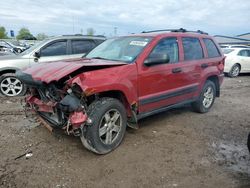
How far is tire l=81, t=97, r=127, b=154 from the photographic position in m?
3.62

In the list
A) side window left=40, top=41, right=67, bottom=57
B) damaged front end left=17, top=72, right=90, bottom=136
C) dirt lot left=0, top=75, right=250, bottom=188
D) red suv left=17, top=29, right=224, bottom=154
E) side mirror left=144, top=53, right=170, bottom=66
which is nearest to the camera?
dirt lot left=0, top=75, right=250, bottom=188

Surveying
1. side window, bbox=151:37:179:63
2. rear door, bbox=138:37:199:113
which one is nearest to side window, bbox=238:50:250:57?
rear door, bbox=138:37:199:113

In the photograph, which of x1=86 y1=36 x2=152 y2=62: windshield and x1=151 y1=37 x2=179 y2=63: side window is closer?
x1=86 y1=36 x2=152 y2=62: windshield

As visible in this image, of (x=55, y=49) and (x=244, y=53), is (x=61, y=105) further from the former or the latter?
(x=244, y=53)

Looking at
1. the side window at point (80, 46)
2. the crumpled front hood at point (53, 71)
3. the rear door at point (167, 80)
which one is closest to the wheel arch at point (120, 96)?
the rear door at point (167, 80)

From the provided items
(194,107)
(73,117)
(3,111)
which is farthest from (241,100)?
(3,111)

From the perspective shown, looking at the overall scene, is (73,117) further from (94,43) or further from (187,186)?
(94,43)

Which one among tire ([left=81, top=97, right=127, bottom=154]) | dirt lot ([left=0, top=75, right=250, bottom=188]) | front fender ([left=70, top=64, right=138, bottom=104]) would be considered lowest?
dirt lot ([left=0, top=75, right=250, bottom=188])

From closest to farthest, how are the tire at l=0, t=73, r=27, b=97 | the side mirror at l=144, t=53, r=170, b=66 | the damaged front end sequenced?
1. the damaged front end
2. the side mirror at l=144, t=53, r=170, b=66
3. the tire at l=0, t=73, r=27, b=97

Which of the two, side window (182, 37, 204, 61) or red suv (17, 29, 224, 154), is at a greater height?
side window (182, 37, 204, 61)

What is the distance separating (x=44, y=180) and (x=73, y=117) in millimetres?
865

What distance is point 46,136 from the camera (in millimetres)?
4543

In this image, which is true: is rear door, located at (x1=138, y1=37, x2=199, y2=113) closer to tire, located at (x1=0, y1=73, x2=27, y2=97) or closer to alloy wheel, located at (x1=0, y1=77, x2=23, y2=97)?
tire, located at (x1=0, y1=73, x2=27, y2=97)

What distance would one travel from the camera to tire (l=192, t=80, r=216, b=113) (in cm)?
595
